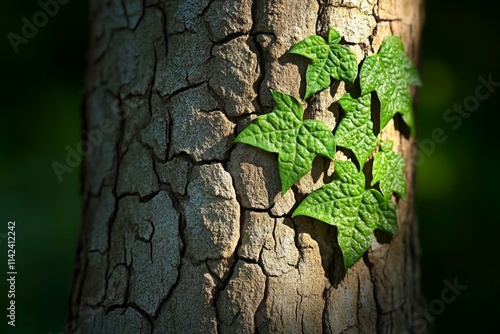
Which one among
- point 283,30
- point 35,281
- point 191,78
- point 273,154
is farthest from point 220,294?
point 35,281

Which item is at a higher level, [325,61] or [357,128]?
[325,61]

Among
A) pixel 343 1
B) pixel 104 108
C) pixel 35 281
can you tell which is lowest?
pixel 35 281

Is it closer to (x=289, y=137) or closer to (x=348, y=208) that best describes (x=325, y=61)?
(x=289, y=137)

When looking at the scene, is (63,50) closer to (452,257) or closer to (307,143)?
(307,143)

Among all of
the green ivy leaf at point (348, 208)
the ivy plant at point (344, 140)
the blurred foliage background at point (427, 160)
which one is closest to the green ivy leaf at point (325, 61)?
the ivy plant at point (344, 140)

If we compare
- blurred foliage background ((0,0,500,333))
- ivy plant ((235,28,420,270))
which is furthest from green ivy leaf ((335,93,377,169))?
blurred foliage background ((0,0,500,333))

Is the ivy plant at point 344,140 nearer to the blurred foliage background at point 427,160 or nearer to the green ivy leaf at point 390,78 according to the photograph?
the green ivy leaf at point 390,78

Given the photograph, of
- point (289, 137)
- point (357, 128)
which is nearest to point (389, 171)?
point (357, 128)
